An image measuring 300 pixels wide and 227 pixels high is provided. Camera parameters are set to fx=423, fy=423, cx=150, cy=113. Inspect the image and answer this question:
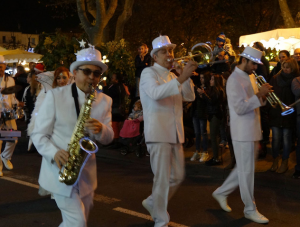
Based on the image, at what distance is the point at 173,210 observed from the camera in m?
6.20

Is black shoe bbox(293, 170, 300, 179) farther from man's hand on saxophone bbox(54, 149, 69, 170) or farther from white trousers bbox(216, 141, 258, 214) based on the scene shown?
man's hand on saxophone bbox(54, 149, 69, 170)

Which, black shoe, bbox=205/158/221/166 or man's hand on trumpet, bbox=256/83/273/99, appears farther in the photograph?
black shoe, bbox=205/158/221/166

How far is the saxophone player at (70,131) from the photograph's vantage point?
11.6ft

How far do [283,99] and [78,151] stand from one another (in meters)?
5.62

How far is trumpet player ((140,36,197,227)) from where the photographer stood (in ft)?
16.5

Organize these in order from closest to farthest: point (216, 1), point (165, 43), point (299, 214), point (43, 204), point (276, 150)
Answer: point (165, 43)
point (299, 214)
point (43, 204)
point (276, 150)
point (216, 1)

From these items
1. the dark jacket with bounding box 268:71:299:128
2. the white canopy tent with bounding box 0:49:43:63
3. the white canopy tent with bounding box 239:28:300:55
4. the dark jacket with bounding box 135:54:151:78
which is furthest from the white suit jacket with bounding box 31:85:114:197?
the white canopy tent with bounding box 0:49:43:63

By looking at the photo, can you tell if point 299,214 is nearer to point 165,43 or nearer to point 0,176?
point 165,43

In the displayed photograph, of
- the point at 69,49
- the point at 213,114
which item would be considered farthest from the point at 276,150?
the point at 69,49

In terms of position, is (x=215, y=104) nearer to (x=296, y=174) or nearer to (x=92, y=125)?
(x=296, y=174)

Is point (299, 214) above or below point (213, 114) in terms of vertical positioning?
below

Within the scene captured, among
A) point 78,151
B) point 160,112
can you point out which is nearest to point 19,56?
point 160,112

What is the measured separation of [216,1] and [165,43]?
997 inches

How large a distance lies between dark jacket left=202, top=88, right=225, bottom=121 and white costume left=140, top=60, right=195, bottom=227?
3533mm
